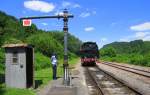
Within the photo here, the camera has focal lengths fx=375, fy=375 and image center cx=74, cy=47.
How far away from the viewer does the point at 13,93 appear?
54.0ft

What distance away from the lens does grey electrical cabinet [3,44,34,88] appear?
746 inches

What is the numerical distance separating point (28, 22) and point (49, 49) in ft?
160

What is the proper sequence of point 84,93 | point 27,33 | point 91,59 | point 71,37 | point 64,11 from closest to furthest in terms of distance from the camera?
1. point 84,93
2. point 64,11
3. point 91,59
4. point 27,33
5. point 71,37

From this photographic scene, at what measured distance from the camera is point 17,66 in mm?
19156

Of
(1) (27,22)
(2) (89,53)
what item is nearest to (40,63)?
(2) (89,53)

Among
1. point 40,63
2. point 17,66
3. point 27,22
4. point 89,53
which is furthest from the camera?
point 89,53

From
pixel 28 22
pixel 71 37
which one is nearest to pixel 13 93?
pixel 28 22

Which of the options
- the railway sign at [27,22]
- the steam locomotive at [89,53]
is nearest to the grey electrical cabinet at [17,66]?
the railway sign at [27,22]

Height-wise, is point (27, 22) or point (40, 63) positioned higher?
point (27, 22)

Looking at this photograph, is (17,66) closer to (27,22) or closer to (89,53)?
(27,22)

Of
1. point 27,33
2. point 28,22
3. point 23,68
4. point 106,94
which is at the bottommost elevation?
point 106,94

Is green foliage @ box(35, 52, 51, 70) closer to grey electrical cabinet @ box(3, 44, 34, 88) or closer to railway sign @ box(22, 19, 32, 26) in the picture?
railway sign @ box(22, 19, 32, 26)

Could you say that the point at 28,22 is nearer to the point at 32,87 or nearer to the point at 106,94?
the point at 32,87

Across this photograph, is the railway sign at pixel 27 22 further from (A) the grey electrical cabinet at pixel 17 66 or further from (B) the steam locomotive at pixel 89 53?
(B) the steam locomotive at pixel 89 53
